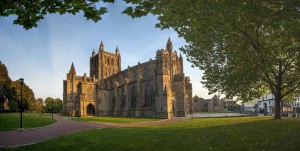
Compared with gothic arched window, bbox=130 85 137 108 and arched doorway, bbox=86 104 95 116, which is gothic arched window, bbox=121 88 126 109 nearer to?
gothic arched window, bbox=130 85 137 108

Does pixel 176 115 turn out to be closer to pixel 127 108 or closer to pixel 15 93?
pixel 127 108

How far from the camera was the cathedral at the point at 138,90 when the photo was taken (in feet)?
163

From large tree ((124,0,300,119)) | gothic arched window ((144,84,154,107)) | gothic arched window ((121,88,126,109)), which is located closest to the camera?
large tree ((124,0,300,119))

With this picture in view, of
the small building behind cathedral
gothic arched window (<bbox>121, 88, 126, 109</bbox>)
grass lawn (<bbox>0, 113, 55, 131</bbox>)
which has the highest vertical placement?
gothic arched window (<bbox>121, 88, 126, 109</bbox>)

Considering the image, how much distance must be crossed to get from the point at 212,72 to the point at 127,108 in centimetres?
3987

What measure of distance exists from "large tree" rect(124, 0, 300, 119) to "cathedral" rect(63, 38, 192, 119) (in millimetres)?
24065

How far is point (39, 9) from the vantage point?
6.80 metres

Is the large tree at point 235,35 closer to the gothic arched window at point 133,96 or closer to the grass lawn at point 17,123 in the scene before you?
the grass lawn at point 17,123

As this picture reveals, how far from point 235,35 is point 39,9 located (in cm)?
1281

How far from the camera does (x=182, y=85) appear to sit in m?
54.9

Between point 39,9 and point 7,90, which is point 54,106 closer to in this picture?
point 7,90

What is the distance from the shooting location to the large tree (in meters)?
9.29

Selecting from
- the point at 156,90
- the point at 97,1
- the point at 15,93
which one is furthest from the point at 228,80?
the point at 15,93

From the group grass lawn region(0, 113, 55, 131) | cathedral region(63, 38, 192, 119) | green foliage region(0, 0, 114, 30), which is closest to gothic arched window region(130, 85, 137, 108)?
cathedral region(63, 38, 192, 119)
